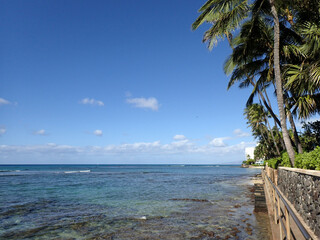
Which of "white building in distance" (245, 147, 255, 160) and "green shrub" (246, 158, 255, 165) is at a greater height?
"white building in distance" (245, 147, 255, 160)

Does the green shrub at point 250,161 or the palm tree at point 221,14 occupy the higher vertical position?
the palm tree at point 221,14

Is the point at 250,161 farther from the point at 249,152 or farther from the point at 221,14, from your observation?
the point at 221,14

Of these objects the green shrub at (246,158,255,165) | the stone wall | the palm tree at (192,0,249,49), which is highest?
the palm tree at (192,0,249,49)

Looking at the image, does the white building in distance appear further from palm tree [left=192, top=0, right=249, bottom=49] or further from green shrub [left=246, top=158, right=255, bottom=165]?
palm tree [left=192, top=0, right=249, bottom=49]

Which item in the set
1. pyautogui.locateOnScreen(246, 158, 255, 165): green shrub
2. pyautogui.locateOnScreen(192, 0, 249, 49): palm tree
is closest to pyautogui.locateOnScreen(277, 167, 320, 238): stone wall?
pyautogui.locateOnScreen(192, 0, 249, 49): palm tree

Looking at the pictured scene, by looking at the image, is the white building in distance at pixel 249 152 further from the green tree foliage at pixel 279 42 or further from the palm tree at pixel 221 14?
the palm tree at pixel 221 14

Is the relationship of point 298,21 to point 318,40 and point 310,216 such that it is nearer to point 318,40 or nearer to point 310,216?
point 318,40

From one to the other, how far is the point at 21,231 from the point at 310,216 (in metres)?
8.84

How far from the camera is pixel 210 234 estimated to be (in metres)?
7.28

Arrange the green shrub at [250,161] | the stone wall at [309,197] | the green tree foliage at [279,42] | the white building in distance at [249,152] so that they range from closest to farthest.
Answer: the stone wall at [309,197] < the green tree foliage at [279,42] < the green shrub at [250,161] < the white building in distance at [249,152]

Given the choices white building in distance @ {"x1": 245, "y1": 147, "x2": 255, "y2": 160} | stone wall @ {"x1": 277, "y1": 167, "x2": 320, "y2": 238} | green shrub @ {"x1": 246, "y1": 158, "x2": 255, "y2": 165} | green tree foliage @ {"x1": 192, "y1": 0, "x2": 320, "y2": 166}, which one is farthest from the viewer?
white building in distance @ {"x1": 245, "y1": 147, "x2": 255, "y2": 160}

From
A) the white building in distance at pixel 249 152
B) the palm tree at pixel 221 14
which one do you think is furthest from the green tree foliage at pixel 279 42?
the white building in distance at pixel 249 152

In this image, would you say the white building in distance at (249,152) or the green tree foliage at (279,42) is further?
the white building in distance at (249,152)

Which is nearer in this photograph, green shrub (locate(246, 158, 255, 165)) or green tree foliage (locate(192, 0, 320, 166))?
green tree foliage (locate(192, 0, 320, 166))
